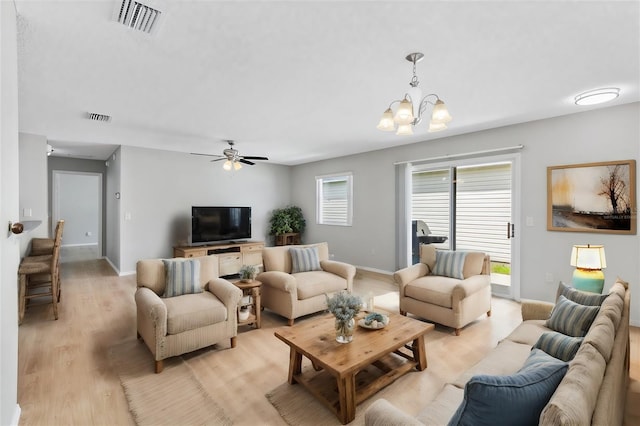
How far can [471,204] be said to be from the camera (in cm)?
485

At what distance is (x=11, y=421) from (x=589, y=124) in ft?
19.1

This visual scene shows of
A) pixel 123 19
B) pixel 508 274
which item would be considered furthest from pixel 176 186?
pixel 508 274

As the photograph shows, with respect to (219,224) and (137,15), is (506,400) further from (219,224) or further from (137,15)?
(219,224)

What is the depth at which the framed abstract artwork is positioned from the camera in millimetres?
3396

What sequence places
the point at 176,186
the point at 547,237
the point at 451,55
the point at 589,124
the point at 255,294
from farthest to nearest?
the point at 176,186 → the point at 547,237 → the point at 589,124 → the point at 255,294 → the point at 451,55

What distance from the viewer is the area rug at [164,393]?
1952 millimetres

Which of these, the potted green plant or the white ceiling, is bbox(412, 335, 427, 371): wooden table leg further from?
the potted green plant

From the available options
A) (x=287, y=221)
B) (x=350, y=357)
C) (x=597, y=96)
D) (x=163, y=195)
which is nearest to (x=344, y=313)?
(x=350, y=357)

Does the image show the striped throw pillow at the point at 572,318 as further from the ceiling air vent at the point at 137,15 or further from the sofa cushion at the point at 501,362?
the ceiling air vent at the point at 137,15

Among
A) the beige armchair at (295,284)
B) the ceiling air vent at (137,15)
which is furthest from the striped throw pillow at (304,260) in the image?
the ceiling air vent at (137,15)

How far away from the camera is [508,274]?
14.8 ft

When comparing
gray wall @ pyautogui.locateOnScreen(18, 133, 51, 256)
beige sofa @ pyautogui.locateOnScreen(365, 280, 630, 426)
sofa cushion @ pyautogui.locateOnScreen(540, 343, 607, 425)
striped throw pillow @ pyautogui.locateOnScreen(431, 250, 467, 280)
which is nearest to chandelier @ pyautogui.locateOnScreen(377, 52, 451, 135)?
beige sofa @ pyautogui.locateOnScreen(365, 280, 630, 426)

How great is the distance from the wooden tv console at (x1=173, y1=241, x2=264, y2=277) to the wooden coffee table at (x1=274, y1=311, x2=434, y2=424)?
12.8ft

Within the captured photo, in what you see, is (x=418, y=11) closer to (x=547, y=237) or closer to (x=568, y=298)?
(x=568, y=298)
